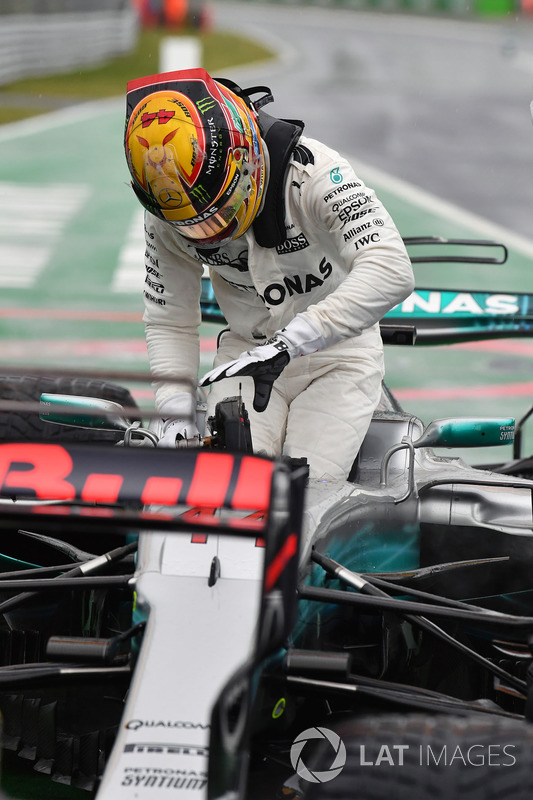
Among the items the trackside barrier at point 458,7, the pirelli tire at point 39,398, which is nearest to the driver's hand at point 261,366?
the pirelli tire at point 39,398

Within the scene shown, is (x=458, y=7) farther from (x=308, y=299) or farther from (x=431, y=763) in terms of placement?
(x=431, y=763)

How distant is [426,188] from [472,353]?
586cm

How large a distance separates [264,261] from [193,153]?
576 millimetres

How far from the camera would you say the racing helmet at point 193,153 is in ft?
11.3

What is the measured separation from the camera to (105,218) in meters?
12.2

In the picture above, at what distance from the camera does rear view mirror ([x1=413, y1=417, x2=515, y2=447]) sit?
369 centimetres

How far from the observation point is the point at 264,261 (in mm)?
3893

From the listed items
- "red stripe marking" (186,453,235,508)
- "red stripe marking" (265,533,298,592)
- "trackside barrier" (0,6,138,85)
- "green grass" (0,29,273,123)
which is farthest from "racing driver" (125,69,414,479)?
"trackside barrier" (0,6,138,85)

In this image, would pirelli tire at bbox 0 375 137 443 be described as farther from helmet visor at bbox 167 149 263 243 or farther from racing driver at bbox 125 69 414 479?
helmet visor at bbox 167 149 263 243

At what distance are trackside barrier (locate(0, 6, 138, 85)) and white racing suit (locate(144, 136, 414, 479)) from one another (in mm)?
18470

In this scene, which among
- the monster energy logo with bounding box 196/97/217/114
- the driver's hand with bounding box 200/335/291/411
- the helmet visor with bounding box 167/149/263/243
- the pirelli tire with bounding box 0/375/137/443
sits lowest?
the pirelli tire with bounding box 0/375/137/443

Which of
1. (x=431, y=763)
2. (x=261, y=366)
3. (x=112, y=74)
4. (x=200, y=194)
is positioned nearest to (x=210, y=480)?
(x=431, y=763)

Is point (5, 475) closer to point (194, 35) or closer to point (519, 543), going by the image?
point (519, 543)

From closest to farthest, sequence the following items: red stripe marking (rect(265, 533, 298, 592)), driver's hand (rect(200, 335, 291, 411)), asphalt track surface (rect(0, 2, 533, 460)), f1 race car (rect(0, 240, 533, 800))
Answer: red stripe marking (rect(265, 533, 298, 592)) < f1 race car (rect(0, 240, 533, 800)) < driver's hand (rect(200, 335, 291, 411)) < asphalt track surface (rect(0, 2, 533, 460))
